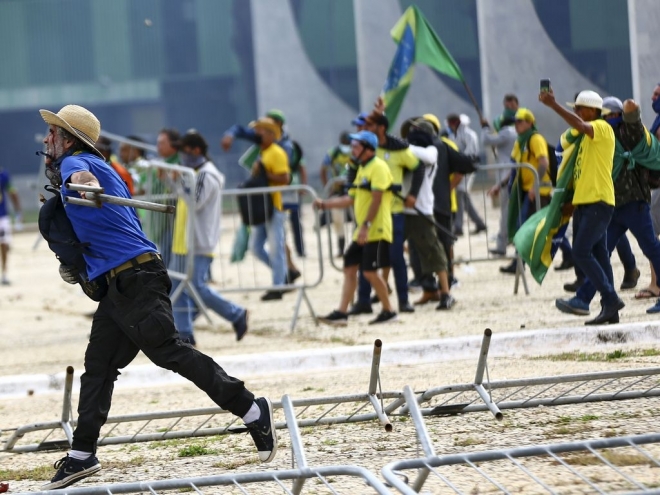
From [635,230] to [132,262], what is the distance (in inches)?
196

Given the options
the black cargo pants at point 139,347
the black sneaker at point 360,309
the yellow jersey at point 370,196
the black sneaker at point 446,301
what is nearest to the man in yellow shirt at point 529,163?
the black sneaker at point 446,301

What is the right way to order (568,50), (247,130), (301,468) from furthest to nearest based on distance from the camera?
(568,50) < (247,130) < (301,468)

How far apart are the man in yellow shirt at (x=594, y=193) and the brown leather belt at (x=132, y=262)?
401cm

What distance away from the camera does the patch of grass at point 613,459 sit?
5.39 metres

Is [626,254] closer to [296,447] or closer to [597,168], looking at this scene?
[597,168]

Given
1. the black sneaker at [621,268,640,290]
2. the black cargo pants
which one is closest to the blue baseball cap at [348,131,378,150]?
the black sneaker at [621,268,640,290]

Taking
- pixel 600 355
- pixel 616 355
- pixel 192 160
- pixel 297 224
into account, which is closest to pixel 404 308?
pixel 192 160

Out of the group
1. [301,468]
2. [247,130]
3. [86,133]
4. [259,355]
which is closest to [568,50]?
[247,130]

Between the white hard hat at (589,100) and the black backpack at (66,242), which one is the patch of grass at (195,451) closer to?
the black backpack at (66,242)

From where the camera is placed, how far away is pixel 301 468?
4.88m

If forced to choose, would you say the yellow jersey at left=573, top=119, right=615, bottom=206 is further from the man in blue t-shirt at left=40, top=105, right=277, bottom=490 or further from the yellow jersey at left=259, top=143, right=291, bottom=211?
the yellow jersey at left=259, top=143, right=291, bottom=211

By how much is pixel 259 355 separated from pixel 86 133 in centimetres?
343

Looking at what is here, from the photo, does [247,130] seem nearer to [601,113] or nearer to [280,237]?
[280,237]

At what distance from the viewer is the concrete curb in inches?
344
